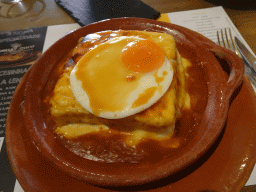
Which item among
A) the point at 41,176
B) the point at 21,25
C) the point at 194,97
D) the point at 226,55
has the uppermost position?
the point at 226,55

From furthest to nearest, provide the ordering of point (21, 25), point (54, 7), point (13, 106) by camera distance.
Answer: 1. point (54, 7)
2. point (21, 25)
3. point (13, 106)

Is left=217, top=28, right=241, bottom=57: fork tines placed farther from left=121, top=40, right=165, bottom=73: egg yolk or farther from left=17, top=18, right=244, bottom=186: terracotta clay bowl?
left=121, top=40, right=165, bottom=73: egg yolk

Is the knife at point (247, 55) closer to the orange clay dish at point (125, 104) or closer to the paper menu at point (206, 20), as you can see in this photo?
the paper menu at point (206, 20)

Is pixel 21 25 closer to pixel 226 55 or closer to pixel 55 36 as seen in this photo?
pixel 55 36

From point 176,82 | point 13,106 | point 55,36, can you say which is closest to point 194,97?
point 176,82

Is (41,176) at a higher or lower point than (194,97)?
lower

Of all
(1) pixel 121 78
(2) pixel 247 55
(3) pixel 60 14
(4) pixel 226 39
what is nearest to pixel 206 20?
(4) pixel 226 39

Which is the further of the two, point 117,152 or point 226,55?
point 226,55
